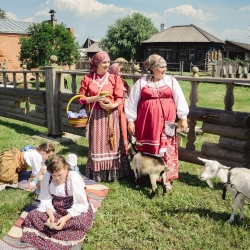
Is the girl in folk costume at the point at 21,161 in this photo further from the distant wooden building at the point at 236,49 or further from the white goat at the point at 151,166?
the distant wooden building at the point at 236,49

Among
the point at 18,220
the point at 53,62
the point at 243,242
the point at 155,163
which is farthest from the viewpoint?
the point at 53,62

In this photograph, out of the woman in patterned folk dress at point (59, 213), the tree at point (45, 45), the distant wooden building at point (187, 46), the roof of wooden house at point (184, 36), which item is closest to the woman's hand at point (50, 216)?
the woman in patterned folk dress at point (59, 213)

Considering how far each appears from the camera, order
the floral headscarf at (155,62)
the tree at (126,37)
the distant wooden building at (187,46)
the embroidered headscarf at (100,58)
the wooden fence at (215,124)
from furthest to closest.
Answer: the tree at (126,37)
the distant wooden building at (187,46)
the embroidered headscarf at (100,58)
the wooden fence at (215,124)
the floral headscarf at (155,62)

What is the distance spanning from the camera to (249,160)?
452cm

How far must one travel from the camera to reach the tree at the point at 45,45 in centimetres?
2089

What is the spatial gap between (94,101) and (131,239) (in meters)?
2.14

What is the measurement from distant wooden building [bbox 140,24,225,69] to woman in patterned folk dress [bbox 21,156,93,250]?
34443 millimetres

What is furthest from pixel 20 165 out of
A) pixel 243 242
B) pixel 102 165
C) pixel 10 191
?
pixel 243 242

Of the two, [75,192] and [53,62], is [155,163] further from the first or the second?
[53,62]

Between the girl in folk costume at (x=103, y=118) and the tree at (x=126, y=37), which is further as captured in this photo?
the tree at (x=126, y=37)

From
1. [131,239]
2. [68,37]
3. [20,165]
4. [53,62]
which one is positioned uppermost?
[68,37]

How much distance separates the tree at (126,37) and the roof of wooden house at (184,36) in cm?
485

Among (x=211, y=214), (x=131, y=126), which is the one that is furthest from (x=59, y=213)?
(x=211, y=214)

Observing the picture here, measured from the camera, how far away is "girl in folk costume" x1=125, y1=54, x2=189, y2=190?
173 inches
